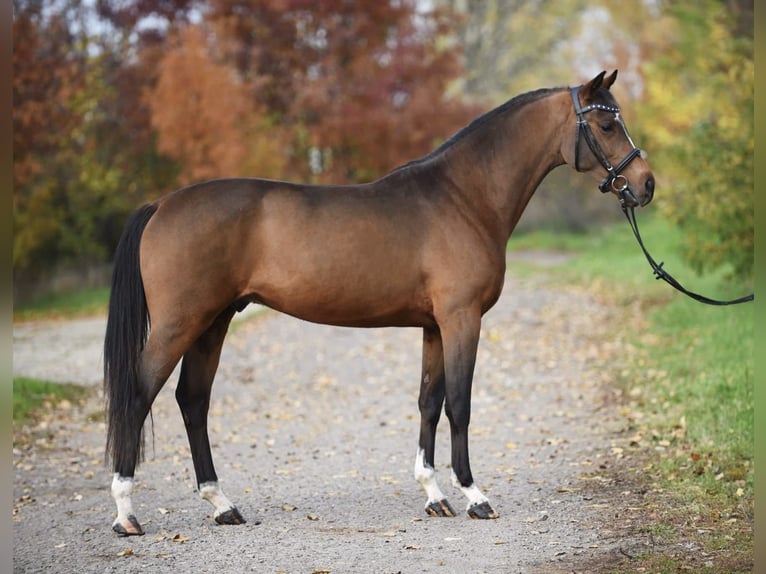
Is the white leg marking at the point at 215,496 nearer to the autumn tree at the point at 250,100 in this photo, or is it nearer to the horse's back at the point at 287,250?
the horse's back at the point at 287,250

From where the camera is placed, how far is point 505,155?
5340mm

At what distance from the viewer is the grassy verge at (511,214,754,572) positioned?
453cm

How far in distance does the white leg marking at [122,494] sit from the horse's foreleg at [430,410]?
61.4 inches

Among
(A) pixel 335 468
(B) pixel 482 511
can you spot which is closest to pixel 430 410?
(B) pixel 482 511

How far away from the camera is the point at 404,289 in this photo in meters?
5.06

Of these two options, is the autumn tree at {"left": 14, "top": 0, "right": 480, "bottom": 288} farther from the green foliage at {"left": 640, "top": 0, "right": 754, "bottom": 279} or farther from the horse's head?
the horse's head

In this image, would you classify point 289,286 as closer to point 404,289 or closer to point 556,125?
point 404,289

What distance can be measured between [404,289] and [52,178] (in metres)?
17.2

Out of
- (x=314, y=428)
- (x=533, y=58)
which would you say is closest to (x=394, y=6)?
(x=314, y=428)

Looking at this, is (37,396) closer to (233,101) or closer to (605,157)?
(605,157)

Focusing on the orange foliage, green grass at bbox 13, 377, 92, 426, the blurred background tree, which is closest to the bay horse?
green grass at bbox 13, 377, 92, 426

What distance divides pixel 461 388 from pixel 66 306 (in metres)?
15.3

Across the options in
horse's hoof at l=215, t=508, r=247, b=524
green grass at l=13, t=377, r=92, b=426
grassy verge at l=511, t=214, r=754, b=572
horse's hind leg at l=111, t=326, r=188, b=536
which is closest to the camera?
grassy verge at l=511, t=214, r=754, b=572

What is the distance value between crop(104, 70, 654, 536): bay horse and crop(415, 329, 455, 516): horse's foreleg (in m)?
0.01
